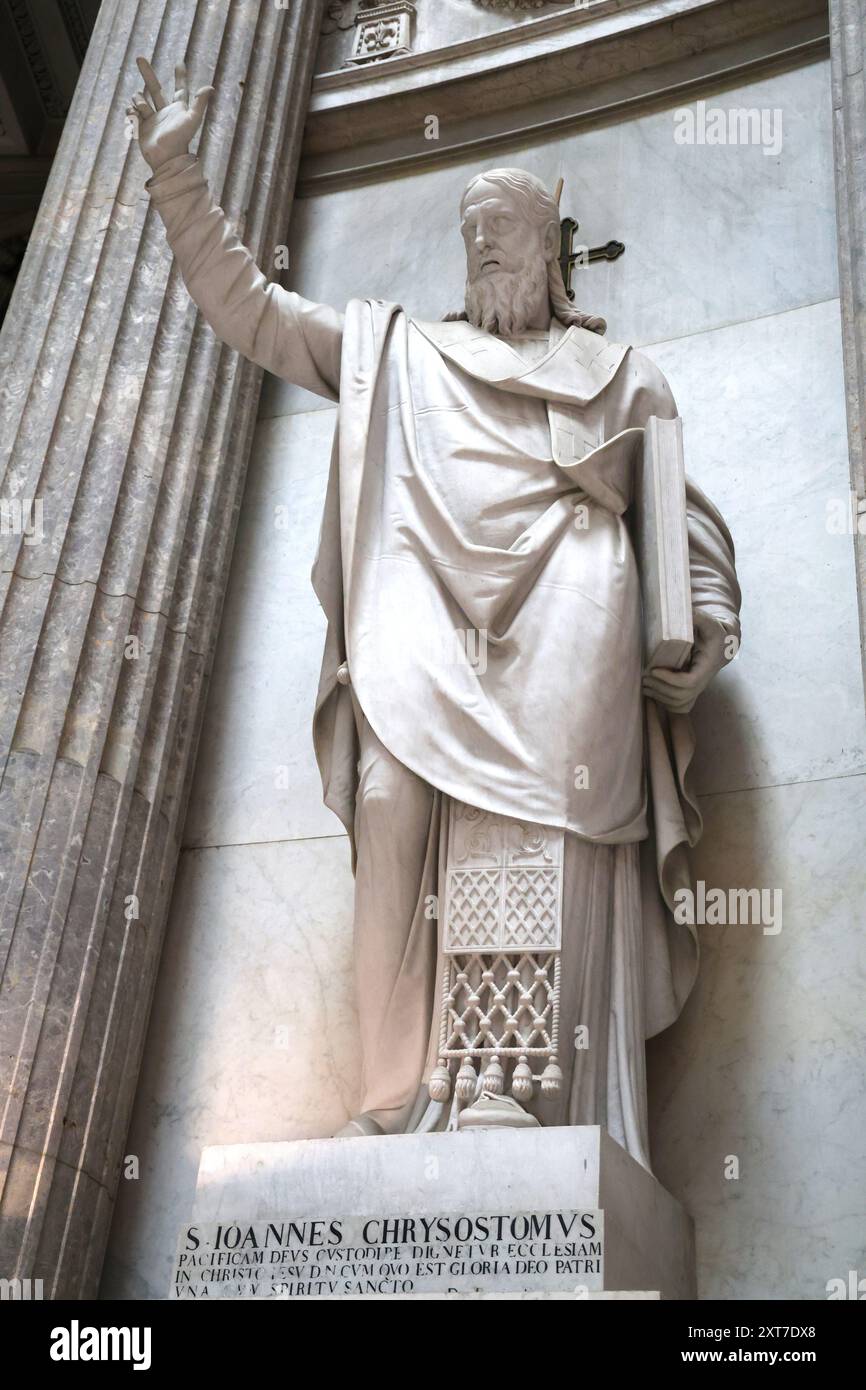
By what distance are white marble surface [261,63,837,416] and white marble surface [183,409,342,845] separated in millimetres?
319

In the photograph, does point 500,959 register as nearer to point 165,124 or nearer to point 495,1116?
point 495,1116

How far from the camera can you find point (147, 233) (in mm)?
5953

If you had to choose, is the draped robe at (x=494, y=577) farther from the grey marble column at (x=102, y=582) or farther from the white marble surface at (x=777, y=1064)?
the grey marble column at (x=102, y=582)

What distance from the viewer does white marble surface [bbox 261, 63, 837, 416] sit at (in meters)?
5.97

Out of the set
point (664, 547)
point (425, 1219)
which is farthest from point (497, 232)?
point (425, 1219)

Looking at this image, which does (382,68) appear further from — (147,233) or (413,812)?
(413,812)

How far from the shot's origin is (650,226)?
6.32 m

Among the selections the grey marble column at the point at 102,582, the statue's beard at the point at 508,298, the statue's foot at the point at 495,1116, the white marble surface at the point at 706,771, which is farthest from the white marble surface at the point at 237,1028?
the statue's beard at the point at 508,298

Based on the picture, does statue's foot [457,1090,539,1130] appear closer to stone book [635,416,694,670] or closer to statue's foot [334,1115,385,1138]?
statue's foot [334,1115,385,1138]

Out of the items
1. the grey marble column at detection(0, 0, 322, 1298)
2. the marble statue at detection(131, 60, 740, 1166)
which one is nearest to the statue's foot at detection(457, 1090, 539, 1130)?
the marble statue at detection(131, 60, 740, 1166)

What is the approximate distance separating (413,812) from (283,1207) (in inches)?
39.5

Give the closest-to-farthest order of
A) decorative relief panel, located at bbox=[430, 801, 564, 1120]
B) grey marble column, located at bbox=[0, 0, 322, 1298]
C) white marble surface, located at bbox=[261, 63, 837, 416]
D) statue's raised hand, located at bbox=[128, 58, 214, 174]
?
decorative relief panel, located at bbox=[430, 801, 564, 1120], statue's raised hand, located at bbox=[128, 58, 214, 174], grey marble column, located at bbox=[0, 0, 322, 1298], white marble surface, located at bbox=[261, 63, 837, 416]

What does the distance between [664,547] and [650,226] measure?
2.47 m
